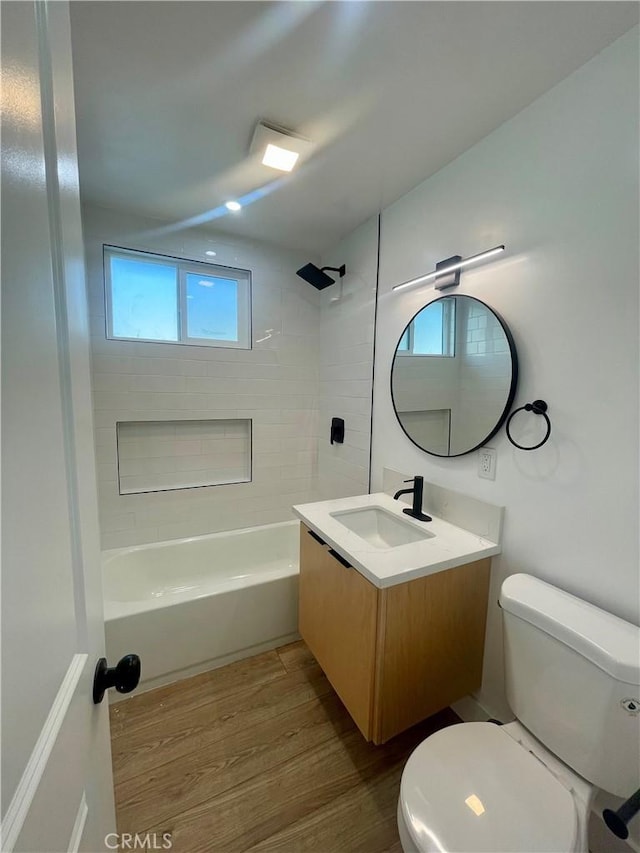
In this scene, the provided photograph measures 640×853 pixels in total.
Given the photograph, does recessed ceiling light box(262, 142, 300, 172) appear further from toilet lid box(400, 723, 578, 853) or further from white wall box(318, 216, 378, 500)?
toilet lid box(400, 723, 578, 853)

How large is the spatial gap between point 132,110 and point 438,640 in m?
2.30

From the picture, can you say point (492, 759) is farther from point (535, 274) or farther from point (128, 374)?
point (128, 374)

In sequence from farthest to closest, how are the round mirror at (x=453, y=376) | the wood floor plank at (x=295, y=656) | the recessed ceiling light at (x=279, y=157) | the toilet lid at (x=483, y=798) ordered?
the wood floor plank at (x=295, y=656)
the recessed ceiling light at (x=279, y=157)
the round mirror at (x=453, y=376)
the toilet lid at (x=483, y=798)

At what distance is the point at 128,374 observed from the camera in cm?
211

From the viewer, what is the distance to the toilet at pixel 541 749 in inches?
31.9

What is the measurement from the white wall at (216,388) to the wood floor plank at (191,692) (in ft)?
2.91

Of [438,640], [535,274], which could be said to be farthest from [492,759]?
[535,274]

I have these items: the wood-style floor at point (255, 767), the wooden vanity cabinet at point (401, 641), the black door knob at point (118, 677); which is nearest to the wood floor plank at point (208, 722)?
the wood-style floor at point (255, 767)

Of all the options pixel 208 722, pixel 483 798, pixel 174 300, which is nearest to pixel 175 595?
pixel 208 722

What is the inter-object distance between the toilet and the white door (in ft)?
2.61

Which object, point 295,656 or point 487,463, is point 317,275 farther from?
point 295,656

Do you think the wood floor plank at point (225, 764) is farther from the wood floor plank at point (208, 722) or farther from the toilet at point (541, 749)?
the toilet at point (541, 749)

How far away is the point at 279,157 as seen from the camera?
148 centimetres

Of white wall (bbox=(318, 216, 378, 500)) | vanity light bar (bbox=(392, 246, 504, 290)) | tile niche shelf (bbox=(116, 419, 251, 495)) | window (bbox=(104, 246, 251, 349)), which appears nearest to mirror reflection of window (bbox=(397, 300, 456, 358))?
vanity light bar (bbox=(392, 246, 504, 290))
